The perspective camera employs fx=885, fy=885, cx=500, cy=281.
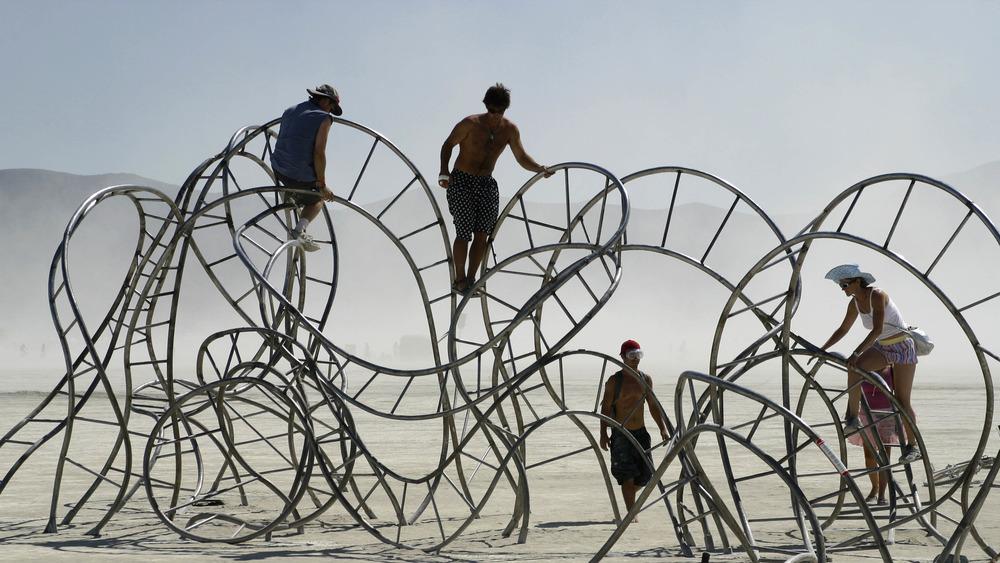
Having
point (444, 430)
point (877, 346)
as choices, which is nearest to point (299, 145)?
point (444, 430)

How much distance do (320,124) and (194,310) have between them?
97.0 metres

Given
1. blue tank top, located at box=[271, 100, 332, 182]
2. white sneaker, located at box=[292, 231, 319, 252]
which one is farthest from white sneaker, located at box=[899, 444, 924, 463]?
blue tank top, located at box=[271, 100, 332, 182]

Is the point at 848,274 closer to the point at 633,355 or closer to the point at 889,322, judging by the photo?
the point at 889,322

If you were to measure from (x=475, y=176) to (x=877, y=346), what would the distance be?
388 cm

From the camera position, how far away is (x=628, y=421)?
8359 millimetres

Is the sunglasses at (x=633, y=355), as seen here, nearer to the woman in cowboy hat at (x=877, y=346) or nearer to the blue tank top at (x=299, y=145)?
the woman in cowboy hat at (x=877, y=346)

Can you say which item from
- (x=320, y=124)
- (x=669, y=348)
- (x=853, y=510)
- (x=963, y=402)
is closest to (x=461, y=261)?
(x=320, y=124)

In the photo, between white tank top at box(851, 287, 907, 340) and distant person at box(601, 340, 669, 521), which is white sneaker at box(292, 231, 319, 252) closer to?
distant person at box(601, 340, 669, 521)

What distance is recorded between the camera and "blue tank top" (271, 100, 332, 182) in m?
7.87

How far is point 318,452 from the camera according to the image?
6793 mm

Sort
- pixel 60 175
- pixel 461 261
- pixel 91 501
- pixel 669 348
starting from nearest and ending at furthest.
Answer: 1. pixel 461 261
2. pixel 91 501
3. pixel 669 348
4. pixel 60 175

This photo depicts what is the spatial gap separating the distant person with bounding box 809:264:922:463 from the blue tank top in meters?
4.60

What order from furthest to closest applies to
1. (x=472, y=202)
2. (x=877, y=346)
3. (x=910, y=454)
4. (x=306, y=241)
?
1. (x=472, y=202)
2. (x=306, y=241)
3. (x=877, y=346)
4. (x=910, y=454)

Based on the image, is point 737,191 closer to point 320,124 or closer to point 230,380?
point 320,124
